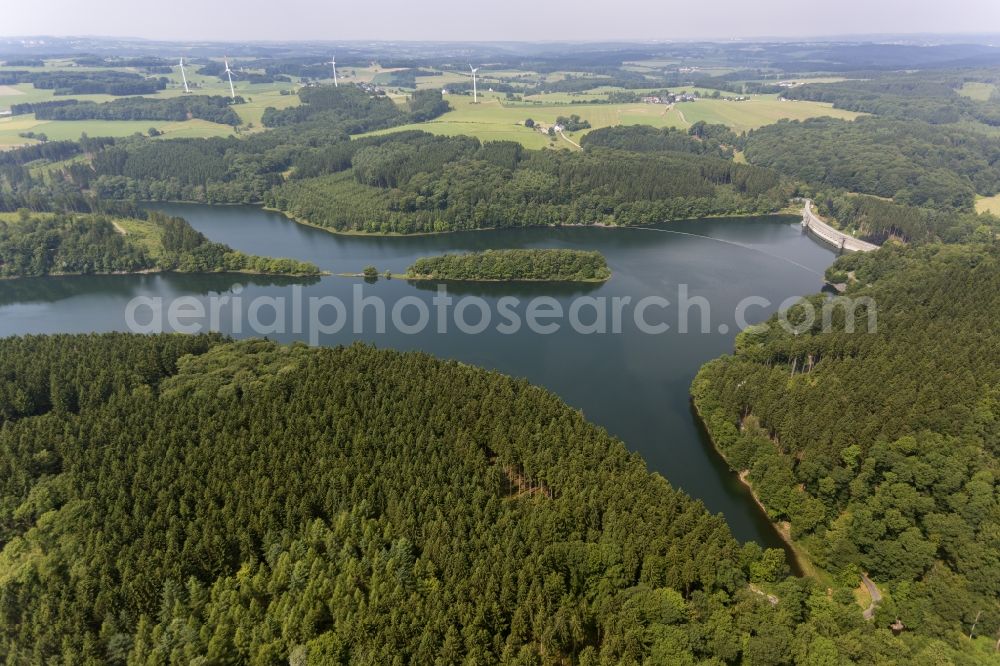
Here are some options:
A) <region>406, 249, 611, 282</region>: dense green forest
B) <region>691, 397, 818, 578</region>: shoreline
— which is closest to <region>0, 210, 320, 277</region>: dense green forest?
<region>406, 249, 611, 282</region>: dense green forest

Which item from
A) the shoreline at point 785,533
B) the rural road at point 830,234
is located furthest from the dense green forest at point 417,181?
the shoreline at point 785,533

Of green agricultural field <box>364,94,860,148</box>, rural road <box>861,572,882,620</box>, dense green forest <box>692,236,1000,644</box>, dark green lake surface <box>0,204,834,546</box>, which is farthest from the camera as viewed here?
green agricultural field <box>364,94,860,148</box>

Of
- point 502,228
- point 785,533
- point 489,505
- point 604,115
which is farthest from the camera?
point 604,115

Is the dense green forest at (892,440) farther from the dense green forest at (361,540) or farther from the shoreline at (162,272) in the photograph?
the shoreline at (162,272)

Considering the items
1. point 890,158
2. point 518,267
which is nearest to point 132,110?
point 518,267

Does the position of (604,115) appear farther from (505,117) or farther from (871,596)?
(871,596)

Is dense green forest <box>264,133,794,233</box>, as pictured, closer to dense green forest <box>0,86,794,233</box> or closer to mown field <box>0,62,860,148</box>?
dense green forest <box>0,86,794,233</box>
